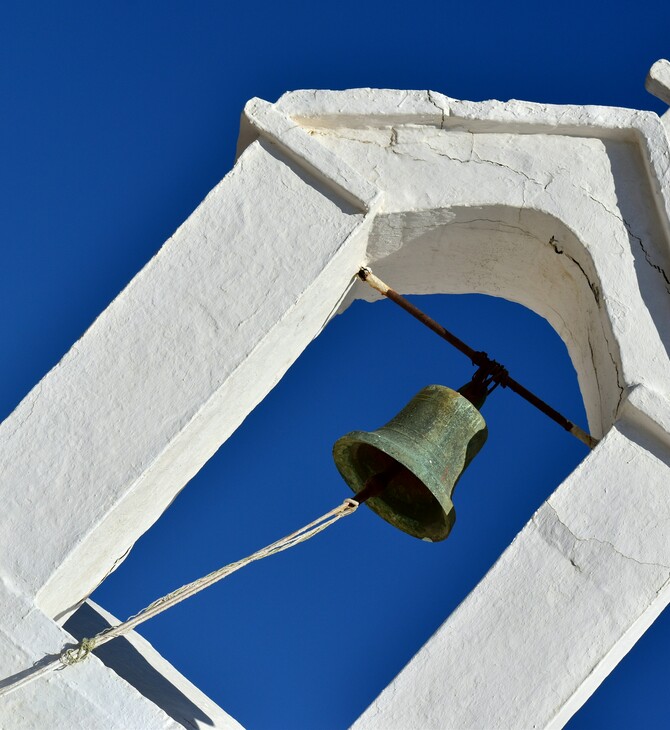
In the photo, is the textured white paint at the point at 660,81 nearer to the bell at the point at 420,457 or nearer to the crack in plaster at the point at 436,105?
the crack in plaster at the point at 436,105

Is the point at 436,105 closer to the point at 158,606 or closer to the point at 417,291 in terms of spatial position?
the point at 417,291

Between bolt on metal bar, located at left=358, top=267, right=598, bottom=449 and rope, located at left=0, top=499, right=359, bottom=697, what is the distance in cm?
75

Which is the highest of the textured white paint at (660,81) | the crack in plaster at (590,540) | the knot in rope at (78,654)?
the textured white paint at (660,81)

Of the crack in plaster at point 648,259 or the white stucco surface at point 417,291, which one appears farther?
the crack in plaster at point 648,259

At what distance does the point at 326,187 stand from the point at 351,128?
0.30 meters

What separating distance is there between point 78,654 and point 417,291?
1.99 m

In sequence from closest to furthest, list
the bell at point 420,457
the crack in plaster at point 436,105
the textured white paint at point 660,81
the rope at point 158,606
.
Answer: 1. the rope at point 158,606
2. the bell at point 420,457
3. the crack in plaster at point 436,105
4. the textured white paint at point 660,81

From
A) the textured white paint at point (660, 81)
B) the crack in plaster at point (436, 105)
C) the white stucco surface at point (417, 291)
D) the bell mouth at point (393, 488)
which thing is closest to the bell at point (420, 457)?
the bell mouth at point (393, 488)

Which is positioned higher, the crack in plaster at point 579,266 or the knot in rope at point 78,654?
the crack in plaster at point 579,266

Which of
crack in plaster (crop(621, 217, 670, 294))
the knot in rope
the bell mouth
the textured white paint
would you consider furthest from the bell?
the textured white paint

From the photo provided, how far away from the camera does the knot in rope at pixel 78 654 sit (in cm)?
395

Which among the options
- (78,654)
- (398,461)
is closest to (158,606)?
(78,654)

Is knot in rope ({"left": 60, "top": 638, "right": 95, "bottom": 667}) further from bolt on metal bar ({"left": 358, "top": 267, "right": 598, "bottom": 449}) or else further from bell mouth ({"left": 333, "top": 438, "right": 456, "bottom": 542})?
bolt on metal bar ({"left": 358, "top": 267, "right": 598, "bottom": 449})

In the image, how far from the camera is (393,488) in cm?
489
